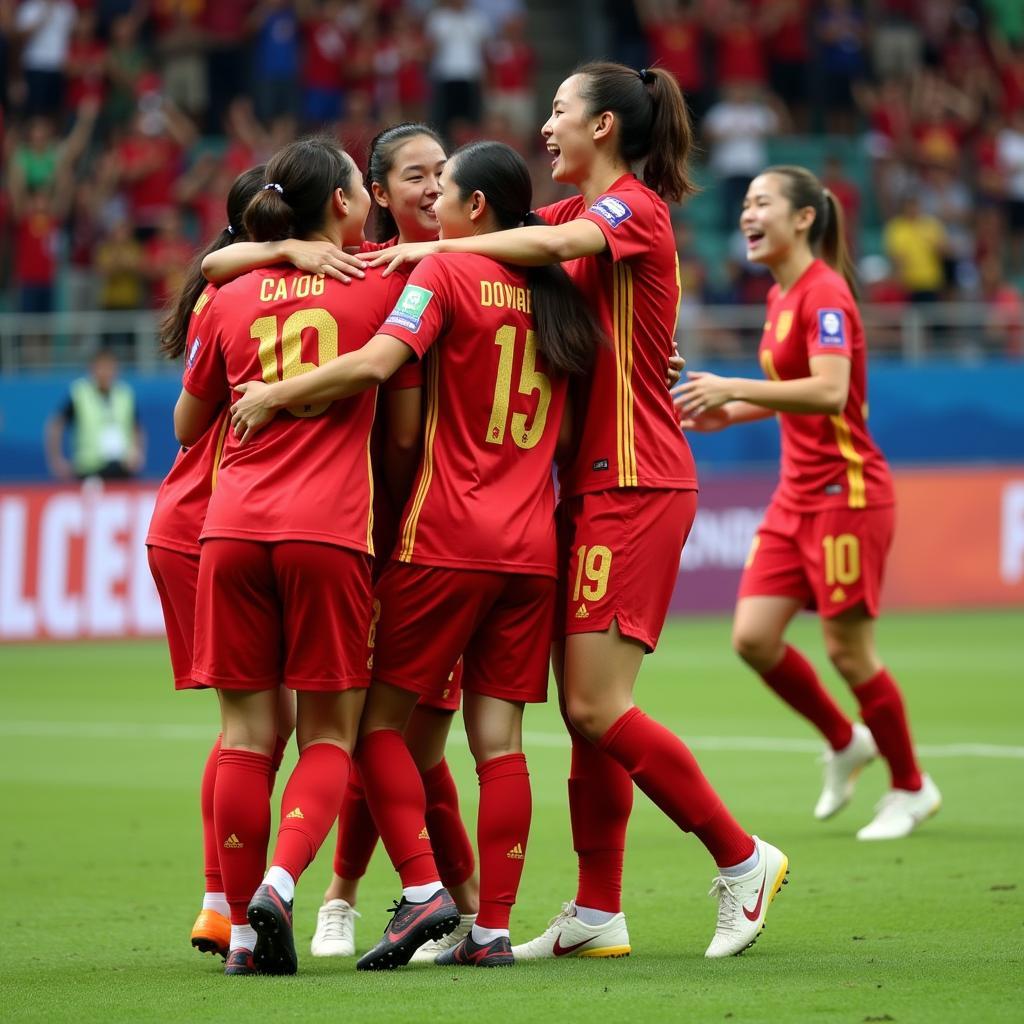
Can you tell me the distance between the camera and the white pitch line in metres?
9.73

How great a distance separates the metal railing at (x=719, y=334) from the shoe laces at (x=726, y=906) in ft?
39.8

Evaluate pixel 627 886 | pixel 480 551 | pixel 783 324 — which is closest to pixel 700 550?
pixel 783 324

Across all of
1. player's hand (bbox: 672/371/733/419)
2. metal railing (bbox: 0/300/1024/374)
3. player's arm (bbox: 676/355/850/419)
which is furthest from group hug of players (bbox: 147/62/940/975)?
metal railing (bbox: 0/300/1024/374)

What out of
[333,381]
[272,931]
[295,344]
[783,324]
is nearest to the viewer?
[272,931]

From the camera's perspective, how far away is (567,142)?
17.6 ft

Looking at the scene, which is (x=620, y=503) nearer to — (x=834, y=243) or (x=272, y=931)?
(x=272, y=931)

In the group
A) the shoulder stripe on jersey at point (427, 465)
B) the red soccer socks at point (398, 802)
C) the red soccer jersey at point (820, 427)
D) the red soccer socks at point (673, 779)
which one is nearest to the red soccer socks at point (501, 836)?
the red soccer socks at point (398, 802)

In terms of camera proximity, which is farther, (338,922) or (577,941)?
(338,922)

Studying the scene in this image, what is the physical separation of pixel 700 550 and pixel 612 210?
12.1m

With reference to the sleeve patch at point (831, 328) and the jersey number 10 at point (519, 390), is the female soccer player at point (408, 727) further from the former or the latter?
the sleeve patch at point (831, 328)

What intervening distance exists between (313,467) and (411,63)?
56.0 ft

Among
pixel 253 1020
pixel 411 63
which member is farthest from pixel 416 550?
pixel 411 63

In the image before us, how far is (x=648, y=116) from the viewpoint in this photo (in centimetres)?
538

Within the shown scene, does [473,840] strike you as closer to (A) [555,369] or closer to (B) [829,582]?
(B) [829,582]
